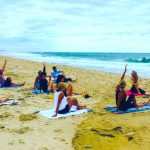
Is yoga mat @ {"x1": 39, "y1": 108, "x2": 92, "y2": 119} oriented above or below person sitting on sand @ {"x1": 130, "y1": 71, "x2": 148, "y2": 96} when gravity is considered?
below

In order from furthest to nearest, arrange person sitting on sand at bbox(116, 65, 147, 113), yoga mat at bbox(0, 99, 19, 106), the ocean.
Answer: the ocean
yoga mat at bbox(0, 99, 19, 106)
person sitting on sand at bbox(116, 65, 147, 113)

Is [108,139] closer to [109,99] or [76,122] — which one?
[76,122]

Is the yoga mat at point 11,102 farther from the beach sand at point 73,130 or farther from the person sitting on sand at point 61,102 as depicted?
the person sitting on sand at point 61,102

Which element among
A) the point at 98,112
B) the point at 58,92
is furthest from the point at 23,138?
the point at 98,112

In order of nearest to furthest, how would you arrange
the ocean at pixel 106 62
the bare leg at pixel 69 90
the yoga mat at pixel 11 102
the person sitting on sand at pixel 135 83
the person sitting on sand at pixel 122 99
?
1. the person sitting on sand at pixel 122 99
2. the yoga mat at pixel 11 102
3. the bare leg at pixel 69 90
4. the person sitting on sand at pixel 135 83
5. the ocean at pixel 106 62

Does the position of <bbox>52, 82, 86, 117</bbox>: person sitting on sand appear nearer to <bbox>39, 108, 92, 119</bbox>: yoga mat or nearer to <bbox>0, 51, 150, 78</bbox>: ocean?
<bbox>39, 108, 92, 119</bbox>: yoga mat

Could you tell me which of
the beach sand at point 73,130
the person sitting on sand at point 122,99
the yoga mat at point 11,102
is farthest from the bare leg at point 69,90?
the person sitting on sand at point 122,99

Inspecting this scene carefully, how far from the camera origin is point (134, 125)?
8742 mm

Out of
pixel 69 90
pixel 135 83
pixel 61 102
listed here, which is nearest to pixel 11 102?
pixel 69 90

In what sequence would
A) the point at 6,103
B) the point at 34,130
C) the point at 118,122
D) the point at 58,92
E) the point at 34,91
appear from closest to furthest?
the point at 34,130 → the point at 118,122 → the point at 58,92 → the point at 6,103 → the point at 34,91

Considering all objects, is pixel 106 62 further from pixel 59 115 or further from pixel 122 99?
pixel 59 115

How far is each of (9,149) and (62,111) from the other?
340cm

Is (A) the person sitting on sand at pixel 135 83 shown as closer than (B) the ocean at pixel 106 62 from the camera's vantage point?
Yes

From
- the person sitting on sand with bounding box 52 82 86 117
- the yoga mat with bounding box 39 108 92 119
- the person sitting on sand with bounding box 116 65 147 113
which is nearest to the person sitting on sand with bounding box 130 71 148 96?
the person sitting on sand with bounding box 116 65 147 113
